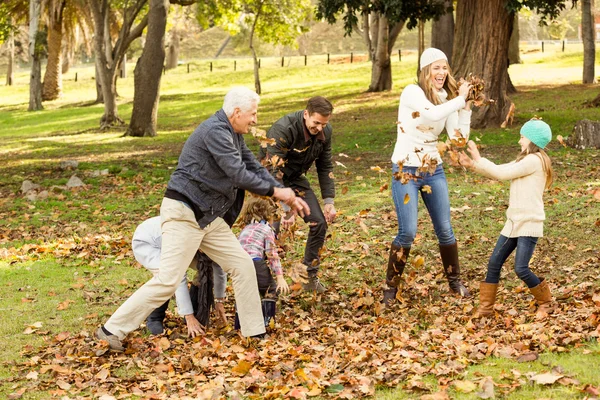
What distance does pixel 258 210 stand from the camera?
7820mm

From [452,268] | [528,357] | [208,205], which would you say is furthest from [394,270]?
[528,357]

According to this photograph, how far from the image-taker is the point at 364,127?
25.8 meters

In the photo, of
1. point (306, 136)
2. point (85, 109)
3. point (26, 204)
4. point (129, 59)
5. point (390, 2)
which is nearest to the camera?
point (306, 136)

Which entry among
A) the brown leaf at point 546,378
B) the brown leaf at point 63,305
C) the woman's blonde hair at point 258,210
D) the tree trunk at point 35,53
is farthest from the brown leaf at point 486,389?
the tree trunk at point 35,53

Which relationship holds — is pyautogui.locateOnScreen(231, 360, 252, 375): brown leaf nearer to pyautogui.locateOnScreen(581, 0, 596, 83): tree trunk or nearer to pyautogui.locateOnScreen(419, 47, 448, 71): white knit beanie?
pyautogui.locateOnScreen(419, 47, 448, 71): white knit beanie

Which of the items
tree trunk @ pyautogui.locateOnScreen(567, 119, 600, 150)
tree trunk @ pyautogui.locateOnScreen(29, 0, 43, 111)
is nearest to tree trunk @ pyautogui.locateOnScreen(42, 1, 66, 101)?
tree trunk @ pyautogui.locateOnScreen(29, 0, 43, 111)

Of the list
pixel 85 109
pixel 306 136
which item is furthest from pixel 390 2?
pixel 85 109

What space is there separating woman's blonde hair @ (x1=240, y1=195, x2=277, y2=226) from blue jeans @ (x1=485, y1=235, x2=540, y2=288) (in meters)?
2.05

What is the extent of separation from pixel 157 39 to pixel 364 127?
6735 millimetres

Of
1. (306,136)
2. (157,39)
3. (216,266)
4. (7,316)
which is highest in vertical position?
(157,39)

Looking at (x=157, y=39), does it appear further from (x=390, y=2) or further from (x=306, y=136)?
(x=306, y=136)

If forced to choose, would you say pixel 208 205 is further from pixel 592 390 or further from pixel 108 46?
pixel 108 46

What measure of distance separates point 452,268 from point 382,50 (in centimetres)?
2792

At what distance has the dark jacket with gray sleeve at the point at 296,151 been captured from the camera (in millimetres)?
8172
